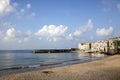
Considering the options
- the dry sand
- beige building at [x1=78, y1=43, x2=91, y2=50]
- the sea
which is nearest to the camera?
the dry sand

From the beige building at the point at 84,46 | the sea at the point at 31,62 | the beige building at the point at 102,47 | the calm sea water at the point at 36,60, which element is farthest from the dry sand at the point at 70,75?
the beige building at the point at 84,46

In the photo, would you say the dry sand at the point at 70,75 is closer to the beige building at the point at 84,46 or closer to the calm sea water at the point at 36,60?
the calm sea water at the point at 36,60

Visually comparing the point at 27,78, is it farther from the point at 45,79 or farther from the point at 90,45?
the point at 90,45

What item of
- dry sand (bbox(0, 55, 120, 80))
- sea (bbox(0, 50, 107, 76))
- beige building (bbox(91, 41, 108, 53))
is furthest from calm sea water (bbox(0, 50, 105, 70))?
beige building (bbox(91, 41, 108, 53))

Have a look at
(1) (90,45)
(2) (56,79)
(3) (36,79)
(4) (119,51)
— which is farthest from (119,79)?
(1) (90,45)

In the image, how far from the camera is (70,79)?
16.7m

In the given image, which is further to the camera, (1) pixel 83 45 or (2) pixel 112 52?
(1) pixel 83 45

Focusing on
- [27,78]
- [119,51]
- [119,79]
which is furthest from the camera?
[119,51]

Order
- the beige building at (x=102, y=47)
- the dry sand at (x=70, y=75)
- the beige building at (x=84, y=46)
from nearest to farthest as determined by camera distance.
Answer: the dry sand at (x=70, y=75), the beige building at (x=102, y=47), the beige building at (x=84, y=46)

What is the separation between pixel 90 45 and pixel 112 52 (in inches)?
2609

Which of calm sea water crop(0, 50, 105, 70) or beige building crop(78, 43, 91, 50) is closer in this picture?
calm sea water crop(0, 50, 105, 70)

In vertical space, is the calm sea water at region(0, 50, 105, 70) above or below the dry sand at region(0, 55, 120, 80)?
below

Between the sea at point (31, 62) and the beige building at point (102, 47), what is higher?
the beige building at point (102, 47)

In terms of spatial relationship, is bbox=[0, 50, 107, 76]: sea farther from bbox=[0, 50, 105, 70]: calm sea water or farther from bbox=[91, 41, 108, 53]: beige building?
bbox=[91, 41, 108, 53]: beige building
